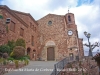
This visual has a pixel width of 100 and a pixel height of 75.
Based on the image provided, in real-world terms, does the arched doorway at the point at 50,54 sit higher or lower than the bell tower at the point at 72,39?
lower

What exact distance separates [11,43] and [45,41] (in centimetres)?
1062

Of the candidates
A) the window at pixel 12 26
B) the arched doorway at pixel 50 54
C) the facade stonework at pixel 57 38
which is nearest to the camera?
the window at pixel 12 26

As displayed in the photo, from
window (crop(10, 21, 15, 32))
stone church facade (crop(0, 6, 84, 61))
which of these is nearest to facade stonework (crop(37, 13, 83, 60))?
stone church facade (crop(0, 6, 84, 61))

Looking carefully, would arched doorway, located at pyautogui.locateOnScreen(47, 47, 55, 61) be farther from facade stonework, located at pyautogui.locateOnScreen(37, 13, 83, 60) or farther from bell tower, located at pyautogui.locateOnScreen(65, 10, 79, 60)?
bell tower, located at pyautogui.locateOnScreen(65, 10, 79, 60)

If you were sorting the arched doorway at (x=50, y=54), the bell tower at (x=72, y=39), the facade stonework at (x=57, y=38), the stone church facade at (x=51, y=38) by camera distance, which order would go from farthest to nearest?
the arched doorway at (x=50, y=54) < the facade stonework at (x=57, y=38) < the bell tower at (x=72, y=39) < the stone church facade at (x=51, y=38)

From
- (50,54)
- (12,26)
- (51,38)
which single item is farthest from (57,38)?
(12,26)

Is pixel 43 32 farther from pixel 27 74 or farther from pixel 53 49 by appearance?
pixel 27 74

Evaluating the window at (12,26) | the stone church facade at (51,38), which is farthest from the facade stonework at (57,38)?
the window at (12,26)

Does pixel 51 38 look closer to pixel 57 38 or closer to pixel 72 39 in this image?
pixel 57 38

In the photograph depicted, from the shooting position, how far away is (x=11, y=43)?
14570mm

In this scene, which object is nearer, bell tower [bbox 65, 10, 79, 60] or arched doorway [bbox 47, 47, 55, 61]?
bell tower [bbox 65, 10, 79, 60]

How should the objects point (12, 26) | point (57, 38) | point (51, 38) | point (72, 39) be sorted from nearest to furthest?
point (12, 26)
point (72, 39)
point (57, 38)
point (51, 38)

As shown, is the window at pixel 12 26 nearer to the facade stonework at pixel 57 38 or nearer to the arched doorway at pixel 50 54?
the facade stonework at pixel 57 38

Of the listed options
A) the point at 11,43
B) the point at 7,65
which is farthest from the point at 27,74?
the point at 11,43
